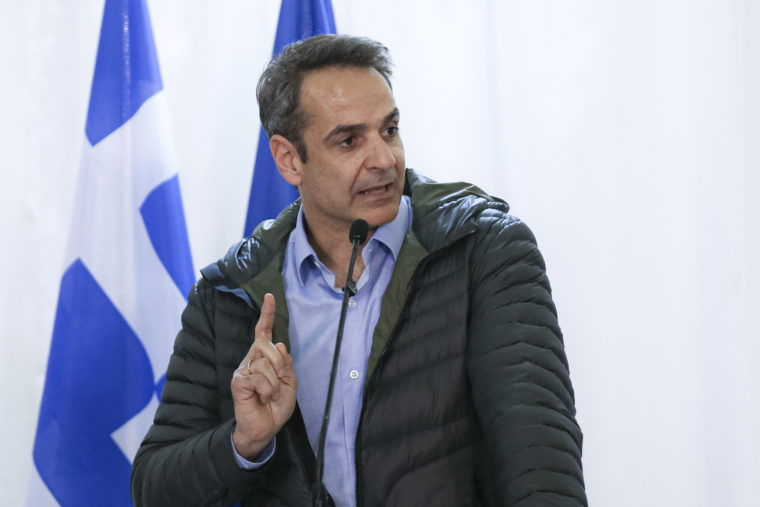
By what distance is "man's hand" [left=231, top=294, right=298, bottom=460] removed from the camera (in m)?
1.47

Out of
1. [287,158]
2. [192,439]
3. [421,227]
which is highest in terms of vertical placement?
[287,158]

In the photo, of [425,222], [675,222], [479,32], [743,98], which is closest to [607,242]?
[675,222]

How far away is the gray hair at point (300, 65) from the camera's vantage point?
185cm

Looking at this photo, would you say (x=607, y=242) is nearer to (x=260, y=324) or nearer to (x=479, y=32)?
(x=479, y=32)

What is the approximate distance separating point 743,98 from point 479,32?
32.5 inches

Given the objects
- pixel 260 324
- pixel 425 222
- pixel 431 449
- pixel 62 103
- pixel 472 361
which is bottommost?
pixel 431 449

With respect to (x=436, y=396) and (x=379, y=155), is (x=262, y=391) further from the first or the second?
(x=379, y=155)

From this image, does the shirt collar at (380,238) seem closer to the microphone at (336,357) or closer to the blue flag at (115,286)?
the microphone at (336,357)

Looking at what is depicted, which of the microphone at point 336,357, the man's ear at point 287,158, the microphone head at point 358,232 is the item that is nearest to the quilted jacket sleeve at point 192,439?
the microphone at point 336,357

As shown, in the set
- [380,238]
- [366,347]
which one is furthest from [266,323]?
[380,238]

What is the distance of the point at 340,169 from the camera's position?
1.80 m

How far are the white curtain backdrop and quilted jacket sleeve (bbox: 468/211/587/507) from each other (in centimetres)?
95

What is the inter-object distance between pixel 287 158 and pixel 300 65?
22 cm

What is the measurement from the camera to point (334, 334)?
1.71 metres
